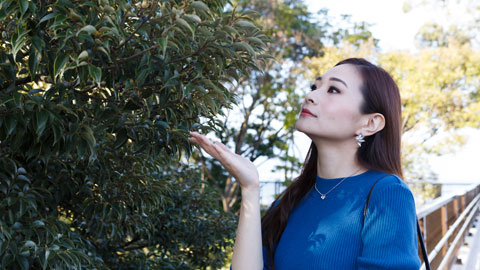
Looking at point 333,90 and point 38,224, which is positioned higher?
point 333,90

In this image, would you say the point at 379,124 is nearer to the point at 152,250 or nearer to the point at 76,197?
the point at 76,197

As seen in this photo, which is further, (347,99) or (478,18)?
(478,18)

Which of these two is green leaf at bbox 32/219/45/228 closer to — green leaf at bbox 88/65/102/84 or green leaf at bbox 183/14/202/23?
green leaf at bbox 88/65/102/84

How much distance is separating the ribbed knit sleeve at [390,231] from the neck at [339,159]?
0.22m

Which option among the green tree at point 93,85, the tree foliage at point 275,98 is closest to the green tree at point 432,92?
the tree foliage at point 275,98

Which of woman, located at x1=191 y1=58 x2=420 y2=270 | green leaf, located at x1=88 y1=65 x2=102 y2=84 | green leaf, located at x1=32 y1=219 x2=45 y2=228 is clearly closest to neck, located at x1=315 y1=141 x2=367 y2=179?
woman, located at x1=191 y1=58 x2=420 y2=270

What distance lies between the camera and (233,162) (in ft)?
5.20

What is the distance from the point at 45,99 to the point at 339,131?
100 centimetres

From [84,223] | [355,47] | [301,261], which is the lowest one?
[84,223]

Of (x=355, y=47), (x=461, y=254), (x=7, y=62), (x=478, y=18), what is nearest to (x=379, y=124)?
(x=7, y=62)

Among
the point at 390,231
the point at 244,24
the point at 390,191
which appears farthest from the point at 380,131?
the point at 244,24

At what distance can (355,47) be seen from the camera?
14.0 metres

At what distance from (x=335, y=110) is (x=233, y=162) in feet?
1.17

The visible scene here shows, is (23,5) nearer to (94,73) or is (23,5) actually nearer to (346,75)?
(94,73)
